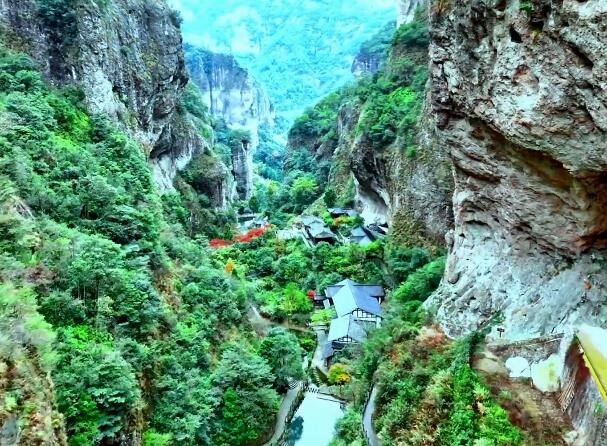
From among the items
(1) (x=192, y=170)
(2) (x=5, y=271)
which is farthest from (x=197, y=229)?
(2) (x=5, y=271)

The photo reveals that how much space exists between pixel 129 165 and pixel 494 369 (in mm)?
19068

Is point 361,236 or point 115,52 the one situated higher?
point 115,52

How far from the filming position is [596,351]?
11.8 m

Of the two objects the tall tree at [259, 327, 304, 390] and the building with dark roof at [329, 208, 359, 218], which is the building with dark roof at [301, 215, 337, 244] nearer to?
the building with dark roof at [329, 208, 359, 218]

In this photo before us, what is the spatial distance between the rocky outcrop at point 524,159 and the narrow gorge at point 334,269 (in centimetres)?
6

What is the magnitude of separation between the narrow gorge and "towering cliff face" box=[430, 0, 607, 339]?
63mm

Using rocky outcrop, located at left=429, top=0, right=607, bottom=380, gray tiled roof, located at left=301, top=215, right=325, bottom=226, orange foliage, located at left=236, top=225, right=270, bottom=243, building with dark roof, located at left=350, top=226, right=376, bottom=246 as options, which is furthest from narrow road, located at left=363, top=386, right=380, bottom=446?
gray tiled roof, located at left=301, top=215, right=325, bottom=226

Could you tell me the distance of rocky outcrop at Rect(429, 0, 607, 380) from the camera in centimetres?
1138

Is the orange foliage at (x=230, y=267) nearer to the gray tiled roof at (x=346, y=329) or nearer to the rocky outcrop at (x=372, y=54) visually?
the gray tiled roof at (x=346, y=329)

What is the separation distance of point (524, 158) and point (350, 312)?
14576mm

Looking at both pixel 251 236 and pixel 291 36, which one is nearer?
pixel 251 236

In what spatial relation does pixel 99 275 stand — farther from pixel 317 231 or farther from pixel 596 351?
pixel 317 231

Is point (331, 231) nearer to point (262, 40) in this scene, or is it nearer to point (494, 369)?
point (494, 369)

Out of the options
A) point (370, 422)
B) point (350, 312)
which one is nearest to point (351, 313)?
point (350, 312)
